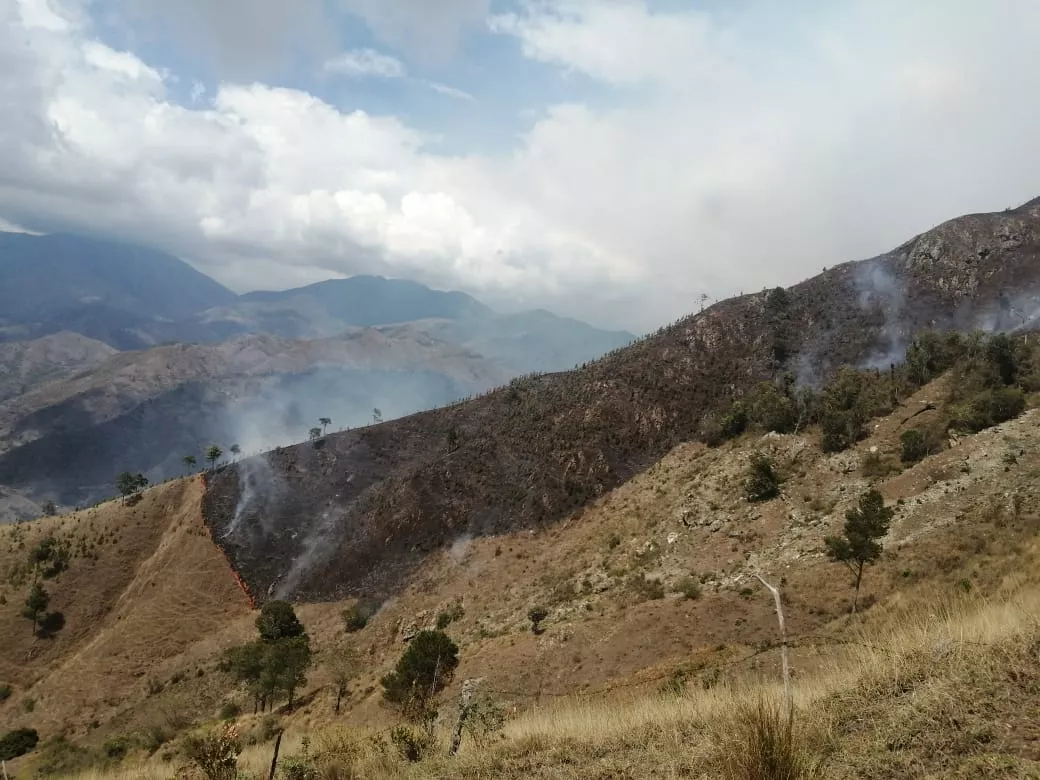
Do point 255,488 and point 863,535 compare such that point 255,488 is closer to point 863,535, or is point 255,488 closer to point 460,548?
point 460,548

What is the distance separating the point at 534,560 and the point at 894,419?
84.3ft

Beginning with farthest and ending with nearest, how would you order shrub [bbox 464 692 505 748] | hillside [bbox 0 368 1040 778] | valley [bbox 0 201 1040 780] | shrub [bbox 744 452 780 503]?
shrub [bbox 744 452 780 503] → shrub [bbox 464 692 505 748] → valley [bbox 0 201 1040 780] → hillside [bbox 0 368 1040 778]

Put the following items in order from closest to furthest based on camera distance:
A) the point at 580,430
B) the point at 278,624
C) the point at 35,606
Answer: the point at 278,624 → the point at 35,606 → the point at 580,430

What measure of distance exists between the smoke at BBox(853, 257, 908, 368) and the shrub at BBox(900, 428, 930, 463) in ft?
68.8

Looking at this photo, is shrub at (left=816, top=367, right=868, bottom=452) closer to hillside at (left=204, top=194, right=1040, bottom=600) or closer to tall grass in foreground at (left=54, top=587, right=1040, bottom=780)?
hillside at (left=204, top=194, right=1040, bottom=600)

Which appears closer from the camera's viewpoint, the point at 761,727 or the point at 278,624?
the point at 761,727

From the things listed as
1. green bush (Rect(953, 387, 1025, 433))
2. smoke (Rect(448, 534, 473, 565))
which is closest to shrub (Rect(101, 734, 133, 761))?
smoke (Rect(448, 534, 473, 565))

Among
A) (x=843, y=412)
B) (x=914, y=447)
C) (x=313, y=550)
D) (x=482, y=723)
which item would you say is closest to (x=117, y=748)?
(x=313, y=550)

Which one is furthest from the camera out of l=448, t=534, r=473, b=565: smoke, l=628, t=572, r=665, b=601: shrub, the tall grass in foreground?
l=448, t=534, r=473, b=565: smoke

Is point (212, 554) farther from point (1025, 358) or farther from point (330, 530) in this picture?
point (1025, 358)

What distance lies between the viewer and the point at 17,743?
32.8 meters

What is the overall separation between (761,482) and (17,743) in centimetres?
4669

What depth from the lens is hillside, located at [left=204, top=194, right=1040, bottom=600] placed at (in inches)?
1929

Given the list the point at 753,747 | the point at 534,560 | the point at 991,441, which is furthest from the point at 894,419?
the point at 753,747
